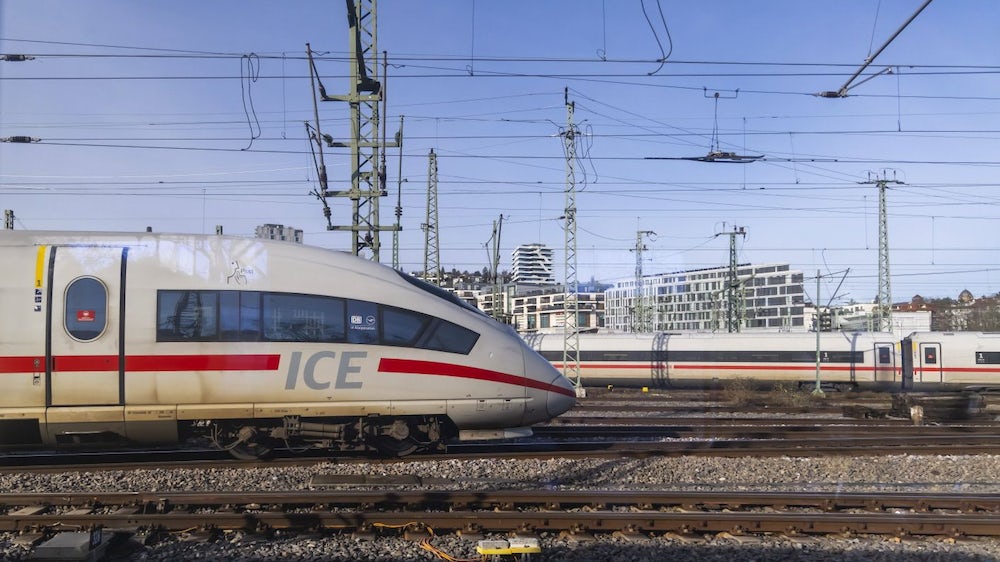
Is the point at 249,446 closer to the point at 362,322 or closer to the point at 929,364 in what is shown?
the point at 362,322

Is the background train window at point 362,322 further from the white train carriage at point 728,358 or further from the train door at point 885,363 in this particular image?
the train door at point 885,363

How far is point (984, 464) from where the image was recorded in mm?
10758

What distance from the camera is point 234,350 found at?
912 centimetres

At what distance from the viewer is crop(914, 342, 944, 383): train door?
27.9 m

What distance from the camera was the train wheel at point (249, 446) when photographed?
31.1 ft

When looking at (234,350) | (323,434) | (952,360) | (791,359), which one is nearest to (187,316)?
(234,350)

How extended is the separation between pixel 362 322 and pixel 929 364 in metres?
26.4

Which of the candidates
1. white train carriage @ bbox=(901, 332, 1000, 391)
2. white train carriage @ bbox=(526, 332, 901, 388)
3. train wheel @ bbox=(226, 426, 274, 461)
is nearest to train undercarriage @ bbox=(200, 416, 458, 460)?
train wheel @ bbox=(226, 426, 274, 461)

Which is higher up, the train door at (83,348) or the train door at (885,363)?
the train door at (83,348)

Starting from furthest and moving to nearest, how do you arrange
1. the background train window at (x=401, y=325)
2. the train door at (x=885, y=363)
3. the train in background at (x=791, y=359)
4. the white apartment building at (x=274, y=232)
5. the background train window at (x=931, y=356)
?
the train door at (x=885, y=363) < the background train window at (x=931, y=356) < the train in background at (x=791, y=359) < the white apartment building at (x=274, y=232) < the background train window at (x=401, y=325)

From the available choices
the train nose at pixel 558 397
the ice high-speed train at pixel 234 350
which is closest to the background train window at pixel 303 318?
the ice high-speed train at pixel 234 350

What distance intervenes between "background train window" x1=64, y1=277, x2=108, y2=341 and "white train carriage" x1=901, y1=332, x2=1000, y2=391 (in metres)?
28.8

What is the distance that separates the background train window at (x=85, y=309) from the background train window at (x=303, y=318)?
197cm

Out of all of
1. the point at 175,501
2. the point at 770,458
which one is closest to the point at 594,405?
the point at 770,458
